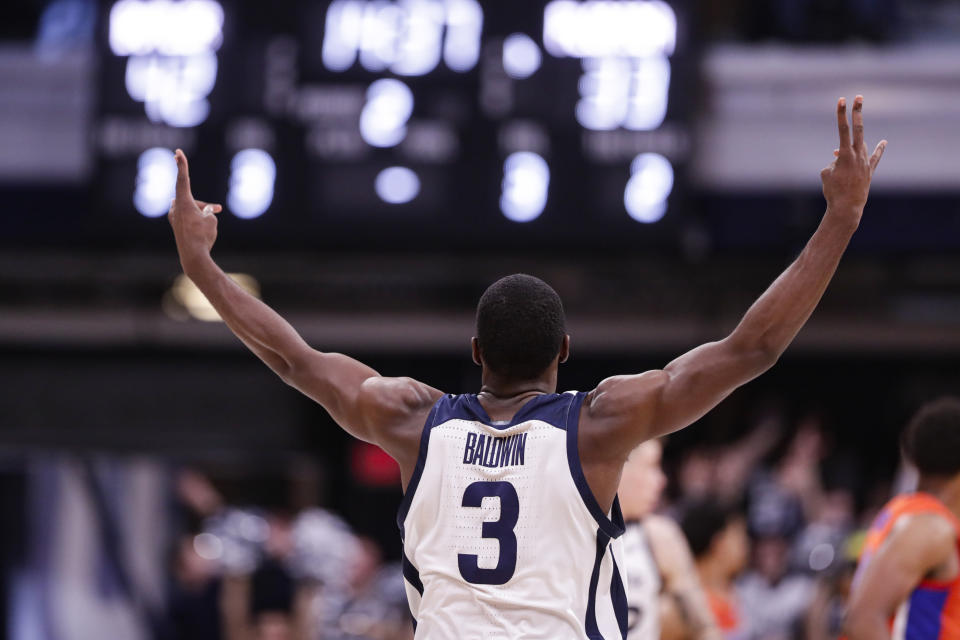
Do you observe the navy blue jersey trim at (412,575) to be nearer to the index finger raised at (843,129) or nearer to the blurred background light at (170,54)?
the index finger raised at (843,129)

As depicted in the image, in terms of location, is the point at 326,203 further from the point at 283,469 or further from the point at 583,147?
the point at 283,469

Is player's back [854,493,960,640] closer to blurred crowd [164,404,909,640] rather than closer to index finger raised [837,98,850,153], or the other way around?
index finger raised [837,98,850,153]

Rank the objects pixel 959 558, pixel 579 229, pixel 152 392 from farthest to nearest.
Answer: pixel 152 392, pixel 579 229, pixel 959 558

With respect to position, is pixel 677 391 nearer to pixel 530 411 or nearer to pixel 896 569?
pixel 530 411

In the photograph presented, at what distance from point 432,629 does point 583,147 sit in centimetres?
574

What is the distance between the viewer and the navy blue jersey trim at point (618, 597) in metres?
2.90

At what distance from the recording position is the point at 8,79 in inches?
419

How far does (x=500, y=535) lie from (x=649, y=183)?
5.71m

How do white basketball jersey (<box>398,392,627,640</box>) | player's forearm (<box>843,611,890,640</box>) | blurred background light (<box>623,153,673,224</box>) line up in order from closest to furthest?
1. white basketball jersey (<box>398,392,627,640</box>)
2. player's forearm (<box>843,611,890,640</box>)
3. blurred background light (<box>623,153,673,224</box>)

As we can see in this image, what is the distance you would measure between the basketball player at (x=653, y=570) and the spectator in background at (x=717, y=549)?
1.29 metres

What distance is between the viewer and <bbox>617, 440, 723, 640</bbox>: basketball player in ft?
15.7

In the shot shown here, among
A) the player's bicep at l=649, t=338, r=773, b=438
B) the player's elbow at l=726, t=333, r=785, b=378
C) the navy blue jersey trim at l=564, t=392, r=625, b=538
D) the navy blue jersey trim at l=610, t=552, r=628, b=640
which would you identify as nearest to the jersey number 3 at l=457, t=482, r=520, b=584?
the navy blue jersey trim at l=564, t=392, r=625, b=538

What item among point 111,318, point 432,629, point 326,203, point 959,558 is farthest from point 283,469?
point 432,629

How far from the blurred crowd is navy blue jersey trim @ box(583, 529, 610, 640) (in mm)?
4055
